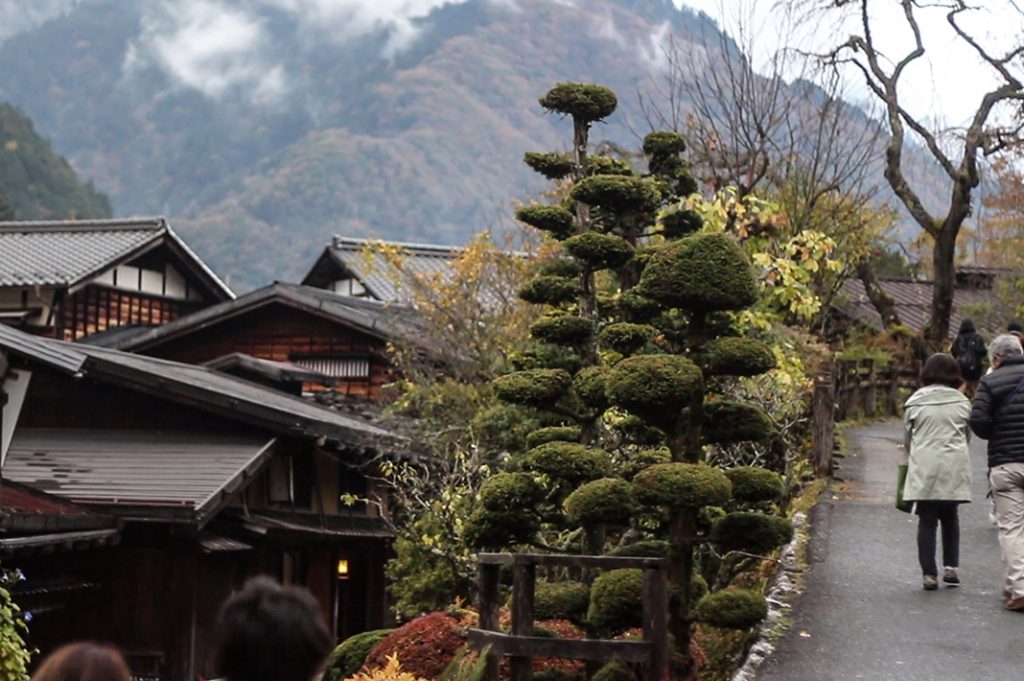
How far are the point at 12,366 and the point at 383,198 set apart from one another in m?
84.1

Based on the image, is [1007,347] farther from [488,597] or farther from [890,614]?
[488,597]

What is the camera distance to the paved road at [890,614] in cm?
891

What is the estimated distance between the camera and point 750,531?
342 inches

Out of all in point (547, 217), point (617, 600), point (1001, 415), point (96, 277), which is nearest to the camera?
point (617, 600)

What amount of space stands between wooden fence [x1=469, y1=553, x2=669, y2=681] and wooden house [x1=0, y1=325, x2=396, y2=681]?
6521mm

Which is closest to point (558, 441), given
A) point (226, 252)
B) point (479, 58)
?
point (226, 252)

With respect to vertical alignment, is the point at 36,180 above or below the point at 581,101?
above

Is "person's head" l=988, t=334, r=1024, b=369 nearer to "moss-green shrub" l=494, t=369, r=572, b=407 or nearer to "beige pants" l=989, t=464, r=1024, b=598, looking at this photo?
"beige pants" l=989, t=464, r=1024, b=598

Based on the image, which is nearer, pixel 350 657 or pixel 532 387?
pixel 532 387

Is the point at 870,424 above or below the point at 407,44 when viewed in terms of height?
below

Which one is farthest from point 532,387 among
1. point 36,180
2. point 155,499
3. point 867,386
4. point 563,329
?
point 36,180

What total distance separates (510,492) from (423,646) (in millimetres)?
1556

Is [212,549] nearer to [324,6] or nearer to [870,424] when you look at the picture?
[870,424]

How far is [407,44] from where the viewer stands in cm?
13812
